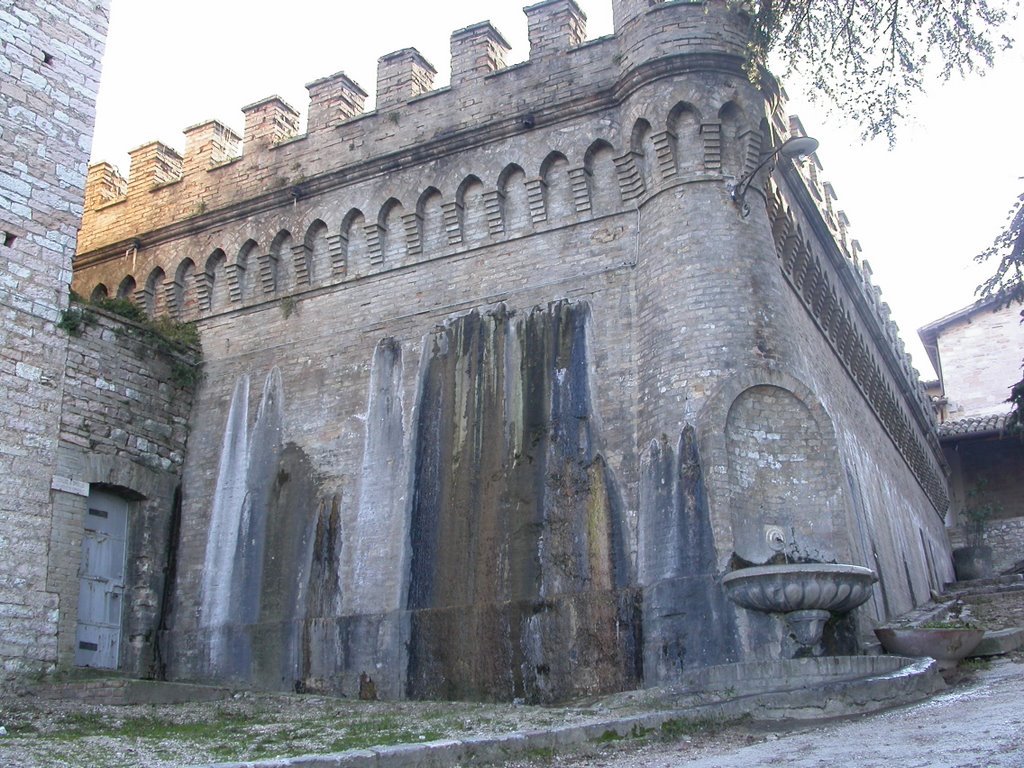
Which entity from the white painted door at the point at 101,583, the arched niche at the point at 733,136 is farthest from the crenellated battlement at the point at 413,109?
the white painted door at the point at 101,583

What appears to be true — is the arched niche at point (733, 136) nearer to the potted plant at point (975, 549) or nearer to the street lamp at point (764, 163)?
the street lamp at point (764, 163)

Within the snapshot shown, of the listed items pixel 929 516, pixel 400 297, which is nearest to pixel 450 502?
pixel 400 297

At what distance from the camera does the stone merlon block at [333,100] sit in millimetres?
15023

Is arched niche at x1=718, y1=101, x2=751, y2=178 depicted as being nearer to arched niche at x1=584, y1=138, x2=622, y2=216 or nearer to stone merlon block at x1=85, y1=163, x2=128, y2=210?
arched niche at x1=584, y1=138, x2=622, y2=216

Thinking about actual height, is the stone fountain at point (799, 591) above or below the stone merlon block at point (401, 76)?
below

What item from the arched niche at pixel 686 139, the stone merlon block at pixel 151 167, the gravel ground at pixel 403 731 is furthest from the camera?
the stone merlon block at pixel 151 167

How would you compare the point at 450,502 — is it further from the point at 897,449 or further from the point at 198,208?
the point at 897,449

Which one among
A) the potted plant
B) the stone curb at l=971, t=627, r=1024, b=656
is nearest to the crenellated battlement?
the stone curb at l=971, t=627, r=1024, b=656

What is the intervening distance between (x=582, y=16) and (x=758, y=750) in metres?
9.40

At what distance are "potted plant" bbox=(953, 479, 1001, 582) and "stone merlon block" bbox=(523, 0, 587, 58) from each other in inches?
656

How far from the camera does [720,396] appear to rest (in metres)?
11.3

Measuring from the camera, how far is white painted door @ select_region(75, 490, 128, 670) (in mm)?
12656

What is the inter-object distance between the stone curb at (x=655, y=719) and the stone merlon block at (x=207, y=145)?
1039cm

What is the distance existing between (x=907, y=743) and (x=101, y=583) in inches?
360
